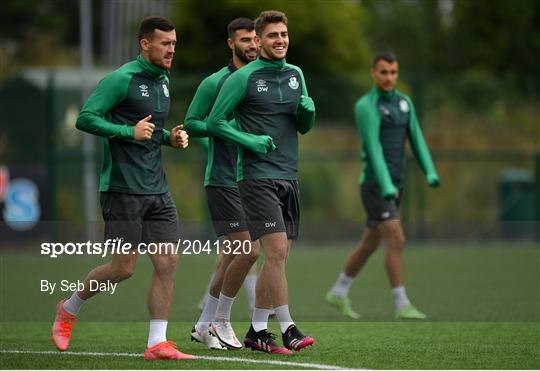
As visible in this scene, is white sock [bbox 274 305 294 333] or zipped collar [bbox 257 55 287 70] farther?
zipped collar [bbox 257 55 287 70]

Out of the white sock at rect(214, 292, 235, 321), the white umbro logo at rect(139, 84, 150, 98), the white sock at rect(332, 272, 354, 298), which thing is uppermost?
the white umbro logo at rect(139, 84, 150, 98)

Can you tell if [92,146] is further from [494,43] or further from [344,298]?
[494,43]

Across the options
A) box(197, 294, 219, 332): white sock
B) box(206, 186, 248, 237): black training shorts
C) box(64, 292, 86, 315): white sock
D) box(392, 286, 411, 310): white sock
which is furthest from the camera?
box(392, 286, 411, 310): white sock

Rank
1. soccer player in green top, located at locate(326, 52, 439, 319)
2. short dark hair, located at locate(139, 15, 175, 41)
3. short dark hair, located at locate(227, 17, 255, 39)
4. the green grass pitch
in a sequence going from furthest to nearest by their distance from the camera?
soccer player in green top, located at locate(326, 52, 439, 319)
short dark hair, located at locate(227, 17, 255, 39)
short dark hair, located at locate(139, 15, 175, 41)
the green grass pitch

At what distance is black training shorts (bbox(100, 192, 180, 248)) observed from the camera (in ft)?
31.0

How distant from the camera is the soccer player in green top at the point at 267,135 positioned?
954 centimetres

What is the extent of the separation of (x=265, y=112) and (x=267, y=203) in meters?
0.66

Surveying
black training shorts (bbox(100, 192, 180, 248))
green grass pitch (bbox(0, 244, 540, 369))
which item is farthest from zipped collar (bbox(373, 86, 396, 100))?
black training shorts (bbox(100, 192, 180, 248))

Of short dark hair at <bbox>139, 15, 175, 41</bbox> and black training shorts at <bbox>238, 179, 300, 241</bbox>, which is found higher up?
short dark hair at <bbox>139, 15, 175, 41</bbox>

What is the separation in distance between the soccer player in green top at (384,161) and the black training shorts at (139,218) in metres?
3.46

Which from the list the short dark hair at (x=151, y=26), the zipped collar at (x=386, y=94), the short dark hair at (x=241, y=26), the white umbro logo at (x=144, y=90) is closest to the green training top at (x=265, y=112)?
the white umbro logo at (x=144, y=90)

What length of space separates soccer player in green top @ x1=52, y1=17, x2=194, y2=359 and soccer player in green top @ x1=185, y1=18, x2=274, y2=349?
0.56 meters

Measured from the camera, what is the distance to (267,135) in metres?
9.66

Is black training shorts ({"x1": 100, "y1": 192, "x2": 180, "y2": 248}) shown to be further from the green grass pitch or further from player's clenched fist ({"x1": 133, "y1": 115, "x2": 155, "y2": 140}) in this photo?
the green grass pitch
